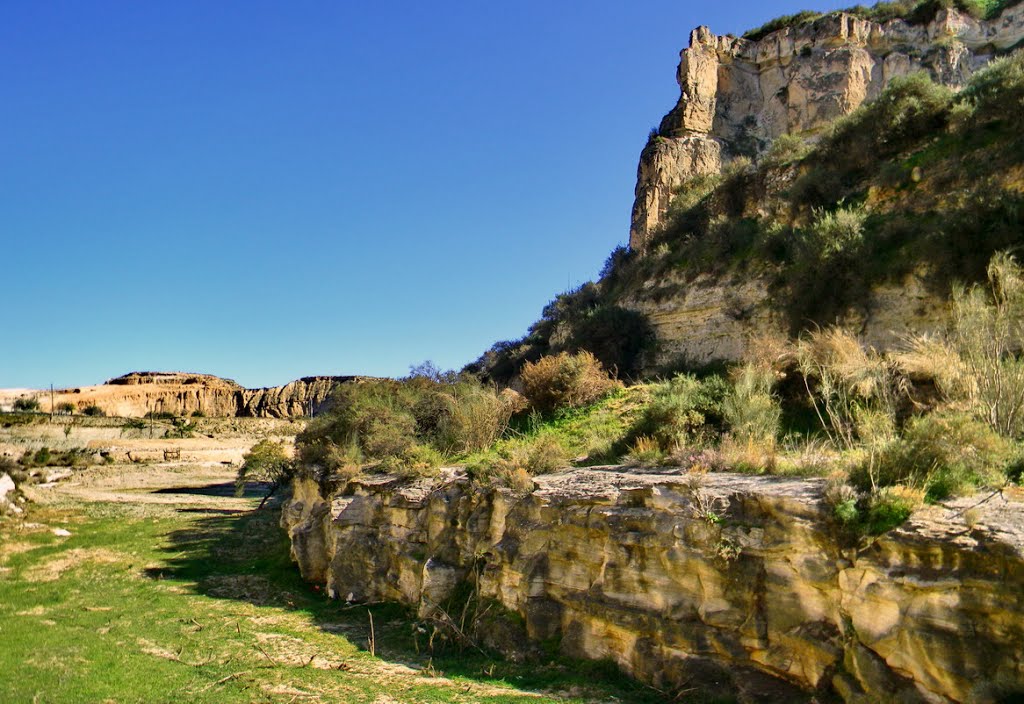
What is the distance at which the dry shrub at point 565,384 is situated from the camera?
59.6 feet

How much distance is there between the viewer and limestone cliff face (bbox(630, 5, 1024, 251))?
113 ft

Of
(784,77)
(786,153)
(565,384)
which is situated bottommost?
(565,384)

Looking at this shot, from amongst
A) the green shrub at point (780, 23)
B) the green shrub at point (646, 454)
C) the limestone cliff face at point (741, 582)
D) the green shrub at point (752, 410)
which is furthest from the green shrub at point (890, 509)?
the green shrub at point (780, 23)

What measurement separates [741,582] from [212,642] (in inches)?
322

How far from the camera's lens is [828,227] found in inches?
676

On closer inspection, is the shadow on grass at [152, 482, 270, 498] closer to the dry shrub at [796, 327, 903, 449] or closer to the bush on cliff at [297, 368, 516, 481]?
the bush on cliff at [297, 368, 516, 481]

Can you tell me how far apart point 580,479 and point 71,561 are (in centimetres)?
1463

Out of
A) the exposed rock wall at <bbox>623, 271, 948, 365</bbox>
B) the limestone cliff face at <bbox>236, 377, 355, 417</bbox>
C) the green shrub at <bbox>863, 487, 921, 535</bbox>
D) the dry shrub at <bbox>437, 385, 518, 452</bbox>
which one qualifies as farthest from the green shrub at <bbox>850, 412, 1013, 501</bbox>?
the limestone cliff face at <bbox>236, 377, 355, 417</bbox>

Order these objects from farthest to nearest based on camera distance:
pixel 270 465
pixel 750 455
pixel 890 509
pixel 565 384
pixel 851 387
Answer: pixel 270 465 → pixel 565 384 → pixel 851 387 → pixel 750 455 → pixel 890 509

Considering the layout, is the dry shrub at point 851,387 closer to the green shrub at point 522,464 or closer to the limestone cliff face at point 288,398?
the green shrub at point 522,464

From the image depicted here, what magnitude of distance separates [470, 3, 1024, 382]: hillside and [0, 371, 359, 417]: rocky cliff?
38363 millimetres

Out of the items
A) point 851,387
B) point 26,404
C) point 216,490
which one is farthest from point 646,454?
point 26,404

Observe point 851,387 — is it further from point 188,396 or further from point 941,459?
point 188,396

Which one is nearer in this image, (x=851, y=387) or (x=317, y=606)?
(x=851, y=387)
